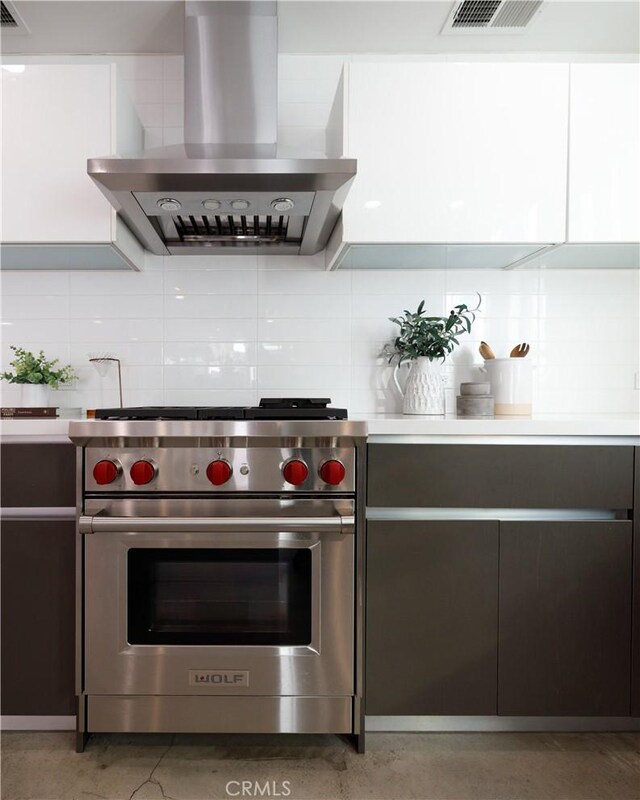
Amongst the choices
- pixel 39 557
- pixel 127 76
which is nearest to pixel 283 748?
pixel 39 557

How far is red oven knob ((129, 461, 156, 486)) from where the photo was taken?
1.57 m

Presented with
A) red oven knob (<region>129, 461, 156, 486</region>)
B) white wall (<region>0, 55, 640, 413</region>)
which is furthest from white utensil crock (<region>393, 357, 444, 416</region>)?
red oven knob (<region>129, 461, 156, 486</region>)

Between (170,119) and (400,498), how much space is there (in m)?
1.81

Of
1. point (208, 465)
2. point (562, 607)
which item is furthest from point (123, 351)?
point (562, 607)

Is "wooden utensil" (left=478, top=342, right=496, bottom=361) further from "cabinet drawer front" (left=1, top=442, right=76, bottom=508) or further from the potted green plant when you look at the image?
the potted green plant

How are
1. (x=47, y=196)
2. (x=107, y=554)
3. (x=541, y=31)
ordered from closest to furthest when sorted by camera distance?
(x=107, y=554) < (x=47, y=196) < (x=541, y=31)

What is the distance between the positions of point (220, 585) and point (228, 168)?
1255 millimetres

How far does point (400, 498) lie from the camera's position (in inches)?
64.9

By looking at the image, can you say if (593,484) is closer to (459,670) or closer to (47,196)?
(459,670)

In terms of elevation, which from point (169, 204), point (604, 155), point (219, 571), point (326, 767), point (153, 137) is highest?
point (153, 137)

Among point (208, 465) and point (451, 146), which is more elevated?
point (451, 146)

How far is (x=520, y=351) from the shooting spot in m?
2.19

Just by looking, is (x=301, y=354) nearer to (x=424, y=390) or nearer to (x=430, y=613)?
(x=424, y=390)

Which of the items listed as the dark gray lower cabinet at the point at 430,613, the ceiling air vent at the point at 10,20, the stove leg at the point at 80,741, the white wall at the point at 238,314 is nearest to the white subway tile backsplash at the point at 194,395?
the white wall at the point at 238,314
